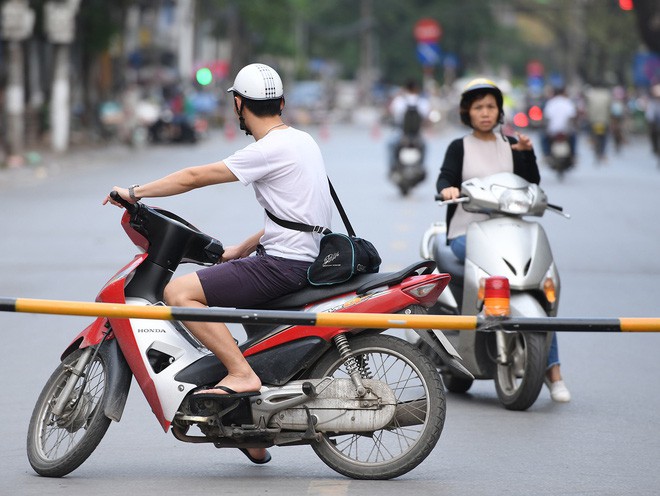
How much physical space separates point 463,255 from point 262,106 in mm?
2266

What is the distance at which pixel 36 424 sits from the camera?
244 inches

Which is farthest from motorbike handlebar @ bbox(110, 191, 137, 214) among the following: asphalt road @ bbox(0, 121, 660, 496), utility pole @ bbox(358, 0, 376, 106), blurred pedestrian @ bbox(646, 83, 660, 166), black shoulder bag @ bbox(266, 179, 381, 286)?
utility pole @ bbox(358, 0, 376, 106)

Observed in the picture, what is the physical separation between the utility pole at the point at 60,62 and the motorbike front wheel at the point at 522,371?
92.3ft

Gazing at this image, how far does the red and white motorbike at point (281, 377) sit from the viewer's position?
5988 millimetres

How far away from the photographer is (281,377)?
6.05 metres

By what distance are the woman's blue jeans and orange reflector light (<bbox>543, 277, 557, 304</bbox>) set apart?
200 millimetres

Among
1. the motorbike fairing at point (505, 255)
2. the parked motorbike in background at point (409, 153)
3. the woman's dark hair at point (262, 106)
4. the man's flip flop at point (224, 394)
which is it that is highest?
the woman's dark hair at point (262, 106)

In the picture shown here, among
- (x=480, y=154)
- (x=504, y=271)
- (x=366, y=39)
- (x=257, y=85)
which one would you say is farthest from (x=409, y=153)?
(x=366, y=39)

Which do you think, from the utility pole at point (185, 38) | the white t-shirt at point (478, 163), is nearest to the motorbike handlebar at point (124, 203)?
the white t-shirt at point (478, 163)

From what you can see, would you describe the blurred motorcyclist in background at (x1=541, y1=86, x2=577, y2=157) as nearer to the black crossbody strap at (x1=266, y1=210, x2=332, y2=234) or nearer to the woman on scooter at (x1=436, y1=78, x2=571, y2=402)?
the woman on scooter at (x1=436, y1=78, x2=571, y2=402)

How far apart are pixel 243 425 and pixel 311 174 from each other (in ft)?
3.48

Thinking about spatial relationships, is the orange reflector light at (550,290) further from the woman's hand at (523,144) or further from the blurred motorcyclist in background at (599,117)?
the blurred motorcyclist in background at (599,117)

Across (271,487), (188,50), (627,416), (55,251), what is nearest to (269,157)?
(271,487)

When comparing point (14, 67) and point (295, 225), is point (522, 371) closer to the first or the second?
point (295, 225)
